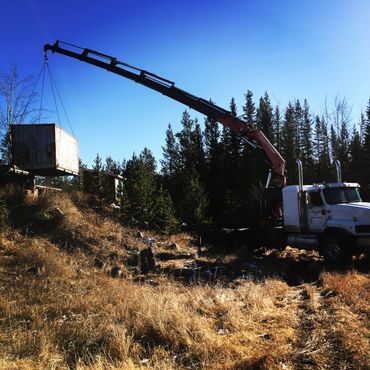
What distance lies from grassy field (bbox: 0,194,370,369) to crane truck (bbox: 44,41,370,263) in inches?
48.0

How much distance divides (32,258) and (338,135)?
52.4 m


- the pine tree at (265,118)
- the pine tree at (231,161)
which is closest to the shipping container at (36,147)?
the pine tree at (231,161)

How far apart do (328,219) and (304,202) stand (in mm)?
1362

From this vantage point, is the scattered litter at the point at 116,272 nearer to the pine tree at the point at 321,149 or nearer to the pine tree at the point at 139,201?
the pine tree at the point at 139,201

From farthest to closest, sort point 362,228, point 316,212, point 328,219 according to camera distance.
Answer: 1. point 316,212
2. point 328,219
3. point 362,228

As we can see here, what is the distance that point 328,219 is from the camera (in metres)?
16.2

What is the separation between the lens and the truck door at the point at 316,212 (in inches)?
649

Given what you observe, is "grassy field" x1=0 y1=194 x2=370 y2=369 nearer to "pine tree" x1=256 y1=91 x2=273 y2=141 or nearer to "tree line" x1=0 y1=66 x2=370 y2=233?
"tree line" x1=0 y1=66 x2=370 y2=233

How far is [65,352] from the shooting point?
6.32 metres

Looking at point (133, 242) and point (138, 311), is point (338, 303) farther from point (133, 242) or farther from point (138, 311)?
point (133, 242)

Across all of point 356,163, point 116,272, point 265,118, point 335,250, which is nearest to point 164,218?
point 335,250

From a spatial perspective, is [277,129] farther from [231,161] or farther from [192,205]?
[192,205]

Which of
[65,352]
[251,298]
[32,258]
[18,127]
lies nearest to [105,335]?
[65,352]

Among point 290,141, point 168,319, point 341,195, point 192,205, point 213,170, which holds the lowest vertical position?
point 168,319
